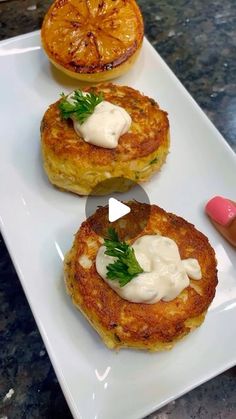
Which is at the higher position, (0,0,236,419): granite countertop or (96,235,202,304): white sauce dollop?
(96,235,202,304): white sauce dollop

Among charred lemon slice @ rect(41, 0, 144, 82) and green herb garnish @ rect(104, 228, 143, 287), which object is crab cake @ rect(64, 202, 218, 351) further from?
charred lemon slice @ rect(41, 0, 144, 82)

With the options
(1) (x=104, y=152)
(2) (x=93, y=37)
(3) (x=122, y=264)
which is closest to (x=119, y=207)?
(1) (x=104, y=152)

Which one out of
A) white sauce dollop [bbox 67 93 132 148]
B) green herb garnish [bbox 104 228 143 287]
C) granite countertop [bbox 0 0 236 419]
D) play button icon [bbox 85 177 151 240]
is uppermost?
white sauce dollop [bbox 67 93 132 148]

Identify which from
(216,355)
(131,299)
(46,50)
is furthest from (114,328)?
(46,50)

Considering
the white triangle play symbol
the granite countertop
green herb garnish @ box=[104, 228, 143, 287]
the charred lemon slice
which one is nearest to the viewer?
green herb garnish @ box=[104, 228, 143, 287]

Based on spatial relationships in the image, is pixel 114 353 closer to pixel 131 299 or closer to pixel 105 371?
pixel 105 371

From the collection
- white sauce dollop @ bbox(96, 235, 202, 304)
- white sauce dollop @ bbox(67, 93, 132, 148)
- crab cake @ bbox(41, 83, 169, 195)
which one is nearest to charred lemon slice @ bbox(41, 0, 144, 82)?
crab cake @ bbox(41, 83, 169, 195)

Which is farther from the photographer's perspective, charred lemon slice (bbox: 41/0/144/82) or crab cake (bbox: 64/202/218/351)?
charred lemon slice (bbox: 41/0/144/82)
